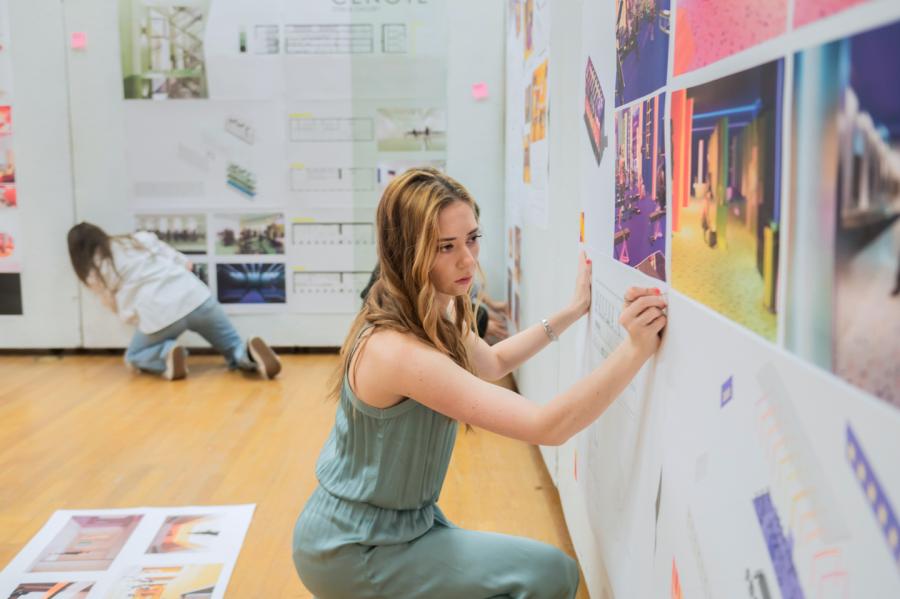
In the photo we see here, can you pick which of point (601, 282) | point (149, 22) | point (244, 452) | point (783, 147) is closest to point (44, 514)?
point (244, 452)

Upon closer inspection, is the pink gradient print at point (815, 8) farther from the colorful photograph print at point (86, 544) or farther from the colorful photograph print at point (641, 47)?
the colorful photograph print at point (86, 544)

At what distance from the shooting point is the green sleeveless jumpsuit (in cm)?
150

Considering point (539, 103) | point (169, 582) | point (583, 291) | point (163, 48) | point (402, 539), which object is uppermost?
point (163, 48)

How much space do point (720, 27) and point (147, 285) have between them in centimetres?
378

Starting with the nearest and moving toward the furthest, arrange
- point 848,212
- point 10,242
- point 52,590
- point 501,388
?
point 848,212 < point 501,388 < point 52,590 < point 10,242

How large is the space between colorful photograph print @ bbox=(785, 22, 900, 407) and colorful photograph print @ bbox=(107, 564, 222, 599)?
1.70 m

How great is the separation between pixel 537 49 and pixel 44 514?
2.01 m

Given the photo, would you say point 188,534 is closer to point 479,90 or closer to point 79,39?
point 479,90

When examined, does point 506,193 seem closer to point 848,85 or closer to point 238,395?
point 238,395

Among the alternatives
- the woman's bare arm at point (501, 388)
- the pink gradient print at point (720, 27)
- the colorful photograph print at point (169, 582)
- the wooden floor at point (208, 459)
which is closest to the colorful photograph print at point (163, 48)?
the wooden floor at point (208, 459)

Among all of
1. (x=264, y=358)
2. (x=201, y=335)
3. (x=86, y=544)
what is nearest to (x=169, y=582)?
(x=86, y=544)

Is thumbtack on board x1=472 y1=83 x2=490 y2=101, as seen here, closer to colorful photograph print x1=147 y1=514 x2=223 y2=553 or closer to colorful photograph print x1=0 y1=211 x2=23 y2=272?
colorful photograph print x1=0 y1=211 x2=23 y2=272

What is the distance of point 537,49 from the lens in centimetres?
272

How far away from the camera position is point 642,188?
1.25 m
